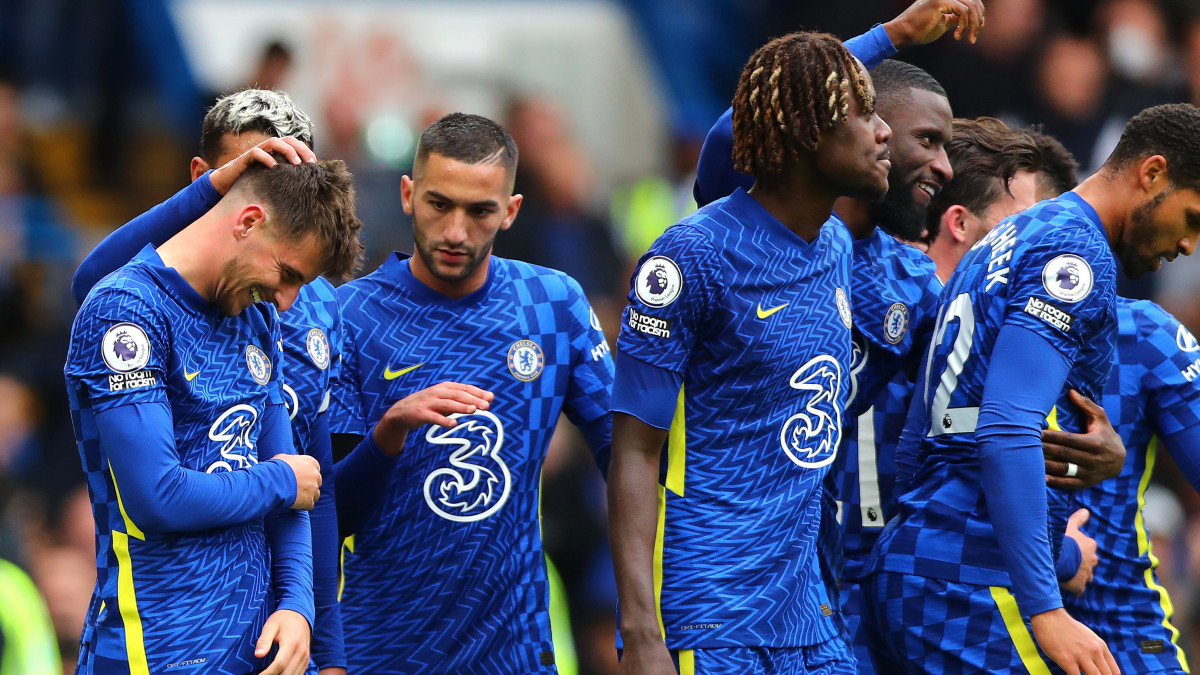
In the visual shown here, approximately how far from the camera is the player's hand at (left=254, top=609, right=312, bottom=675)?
11.8 feet

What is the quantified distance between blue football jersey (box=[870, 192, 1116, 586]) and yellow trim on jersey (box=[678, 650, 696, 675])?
2.14ft

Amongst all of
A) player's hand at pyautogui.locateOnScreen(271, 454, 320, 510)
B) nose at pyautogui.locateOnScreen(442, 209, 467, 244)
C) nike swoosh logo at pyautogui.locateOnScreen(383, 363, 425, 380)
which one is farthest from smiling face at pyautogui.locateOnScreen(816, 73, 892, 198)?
player's hand at pyautogui.locateOnScreen(271, 454, 320, 510)

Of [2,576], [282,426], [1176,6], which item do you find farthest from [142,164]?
[282,426]

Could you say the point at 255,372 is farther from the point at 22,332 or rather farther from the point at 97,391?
the point at 22,332

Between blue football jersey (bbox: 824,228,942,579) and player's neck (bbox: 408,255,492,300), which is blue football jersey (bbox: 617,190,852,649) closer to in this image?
blue football jersey (bbox: 824,228,942,579)

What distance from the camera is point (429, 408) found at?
4.06m

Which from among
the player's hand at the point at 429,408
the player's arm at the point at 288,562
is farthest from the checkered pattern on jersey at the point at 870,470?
the player's arm at the point at 288,562

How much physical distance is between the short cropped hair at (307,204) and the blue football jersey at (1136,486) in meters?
2.26

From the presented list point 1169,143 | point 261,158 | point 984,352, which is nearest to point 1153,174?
point 1169,143

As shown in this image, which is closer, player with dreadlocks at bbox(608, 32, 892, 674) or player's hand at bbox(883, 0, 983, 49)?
player with dreadlocks at bbox(608, 32, 892, 674)

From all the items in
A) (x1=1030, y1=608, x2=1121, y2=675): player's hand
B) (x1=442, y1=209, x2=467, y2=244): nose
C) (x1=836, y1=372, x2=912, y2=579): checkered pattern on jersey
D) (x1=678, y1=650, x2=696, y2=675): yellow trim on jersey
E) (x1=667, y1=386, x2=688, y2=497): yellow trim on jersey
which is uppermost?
(x1=442, y1=209, x2=467, y2=244): nose

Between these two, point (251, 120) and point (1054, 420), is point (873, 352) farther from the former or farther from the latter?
point (251, 120)

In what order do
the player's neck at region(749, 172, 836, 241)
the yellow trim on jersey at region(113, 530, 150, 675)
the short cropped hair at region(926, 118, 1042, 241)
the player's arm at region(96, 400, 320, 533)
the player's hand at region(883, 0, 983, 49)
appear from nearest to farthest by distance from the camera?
the player's arm at region(96, 400, 320, 533), the yellow trim on jersey at region(113, 530, 150, 675), the player's neck at region(749, 172, 836, 241), the player's hand at region(883, 0, 983, 49), the short cropped hair at region(926, 118, 1042, 241)

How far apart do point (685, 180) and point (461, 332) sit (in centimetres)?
747
